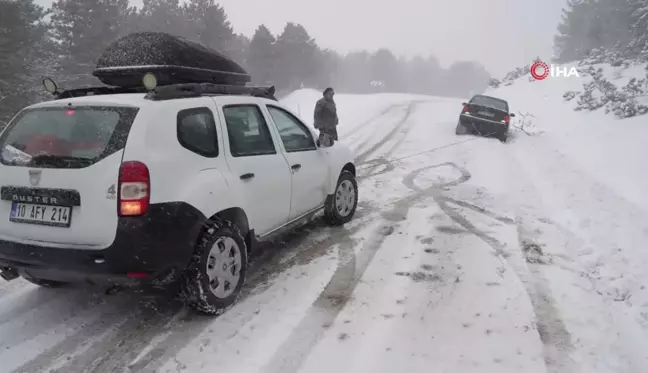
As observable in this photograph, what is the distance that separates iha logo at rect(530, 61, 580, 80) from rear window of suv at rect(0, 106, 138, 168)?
957 inches

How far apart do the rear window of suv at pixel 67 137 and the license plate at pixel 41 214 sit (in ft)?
0.94

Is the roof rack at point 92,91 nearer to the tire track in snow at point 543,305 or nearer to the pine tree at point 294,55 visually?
the tire track in snow at point 543,305

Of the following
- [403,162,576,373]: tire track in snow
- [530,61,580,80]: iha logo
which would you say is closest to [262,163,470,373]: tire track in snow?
[403,162,576,373]: tire track in snow

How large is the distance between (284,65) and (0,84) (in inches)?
1512

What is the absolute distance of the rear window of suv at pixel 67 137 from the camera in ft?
9.99

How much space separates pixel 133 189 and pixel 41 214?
71cm

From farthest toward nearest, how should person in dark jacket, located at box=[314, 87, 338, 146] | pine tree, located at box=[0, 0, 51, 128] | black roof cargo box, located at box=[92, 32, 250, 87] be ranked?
pine tree, located at box=[0, 0, 51, 128] → person in dark jacket, located at box=[314, 87, 338, 146] → black roof cargo box, located at box=[92, 32, 250, 87]

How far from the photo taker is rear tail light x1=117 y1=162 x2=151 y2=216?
295 centimetres

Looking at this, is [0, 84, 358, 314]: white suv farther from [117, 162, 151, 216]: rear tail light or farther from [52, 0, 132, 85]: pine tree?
[52, 0, 132, 85]: pine tree

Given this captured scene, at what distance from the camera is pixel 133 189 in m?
2.96

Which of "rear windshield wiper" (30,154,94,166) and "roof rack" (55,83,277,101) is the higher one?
"roof rack" (55,83,277,101)

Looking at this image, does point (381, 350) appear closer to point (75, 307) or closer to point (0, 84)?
point (75, 307)

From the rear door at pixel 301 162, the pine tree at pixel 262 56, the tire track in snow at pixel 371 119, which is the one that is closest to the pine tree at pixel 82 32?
the pine tree at pixel 262 56

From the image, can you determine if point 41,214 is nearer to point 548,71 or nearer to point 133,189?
point 133,189
